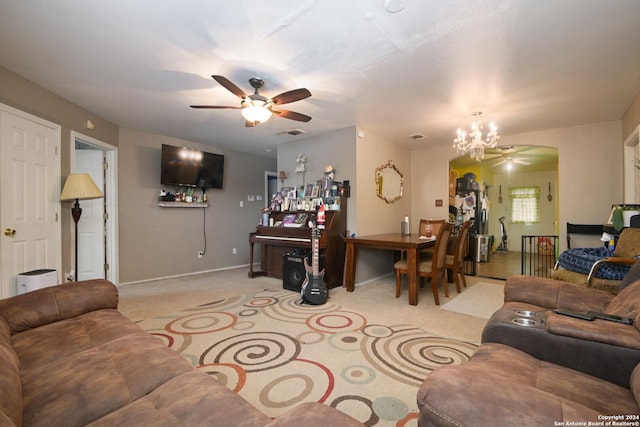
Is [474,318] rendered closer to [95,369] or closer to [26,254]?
[95,369]

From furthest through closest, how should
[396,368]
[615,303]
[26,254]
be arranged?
[26,254], [396,368], [615,303]

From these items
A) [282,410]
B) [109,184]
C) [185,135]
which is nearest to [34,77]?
[109,184]

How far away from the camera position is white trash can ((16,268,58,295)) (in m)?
2.57

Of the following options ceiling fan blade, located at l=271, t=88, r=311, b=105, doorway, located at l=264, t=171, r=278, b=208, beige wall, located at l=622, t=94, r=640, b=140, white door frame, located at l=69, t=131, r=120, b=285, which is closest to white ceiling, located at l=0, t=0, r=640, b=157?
beige wall, located at l=622, t=94, r=640, b=140

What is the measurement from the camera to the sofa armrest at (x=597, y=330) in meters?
1.11

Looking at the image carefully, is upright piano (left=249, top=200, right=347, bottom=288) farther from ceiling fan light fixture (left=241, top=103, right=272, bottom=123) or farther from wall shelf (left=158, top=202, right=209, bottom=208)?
ceiling fan light fixture (left=241, top=103, right=272, bottom=123)

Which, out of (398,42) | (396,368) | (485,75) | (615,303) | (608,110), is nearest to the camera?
(615,303)

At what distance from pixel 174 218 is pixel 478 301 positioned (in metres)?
4.87

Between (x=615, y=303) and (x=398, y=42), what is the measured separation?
6.99 ft

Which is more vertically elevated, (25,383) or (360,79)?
(360,79)

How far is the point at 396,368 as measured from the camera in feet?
6.48

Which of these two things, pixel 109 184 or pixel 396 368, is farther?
pixel 109 184

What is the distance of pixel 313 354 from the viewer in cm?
216

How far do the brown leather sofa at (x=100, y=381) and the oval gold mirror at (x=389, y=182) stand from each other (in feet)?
12.9
